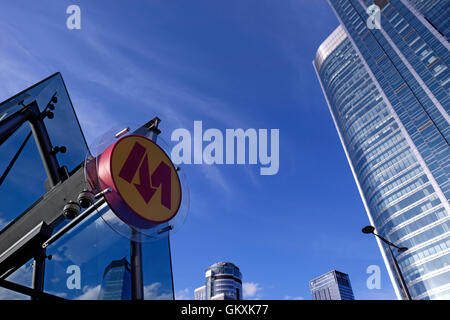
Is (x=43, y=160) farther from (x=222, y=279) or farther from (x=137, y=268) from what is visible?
(x=222, y=279)

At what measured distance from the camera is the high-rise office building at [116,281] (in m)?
4.52

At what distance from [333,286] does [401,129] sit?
138 metres

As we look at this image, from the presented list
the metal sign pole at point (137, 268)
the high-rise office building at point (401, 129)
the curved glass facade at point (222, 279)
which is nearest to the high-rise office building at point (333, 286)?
the curved glass facade at point (222, 279)

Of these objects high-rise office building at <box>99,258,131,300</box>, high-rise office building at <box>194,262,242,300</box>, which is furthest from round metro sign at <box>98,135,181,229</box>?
high-rise office building at <box>194,262,242,300</box>

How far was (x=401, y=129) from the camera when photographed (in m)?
77.6

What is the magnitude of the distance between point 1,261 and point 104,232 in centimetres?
186

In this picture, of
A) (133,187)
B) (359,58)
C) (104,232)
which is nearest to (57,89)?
(104,232)

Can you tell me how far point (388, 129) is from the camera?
81688 millimetres

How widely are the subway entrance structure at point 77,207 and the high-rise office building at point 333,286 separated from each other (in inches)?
7553

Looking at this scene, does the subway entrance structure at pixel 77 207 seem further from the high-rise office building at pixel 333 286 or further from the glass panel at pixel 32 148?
the high-rise office building at pixel 333 286

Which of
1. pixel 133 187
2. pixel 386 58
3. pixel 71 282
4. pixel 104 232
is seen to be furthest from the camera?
A: pixel 386 58

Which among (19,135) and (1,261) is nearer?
(1,261)
